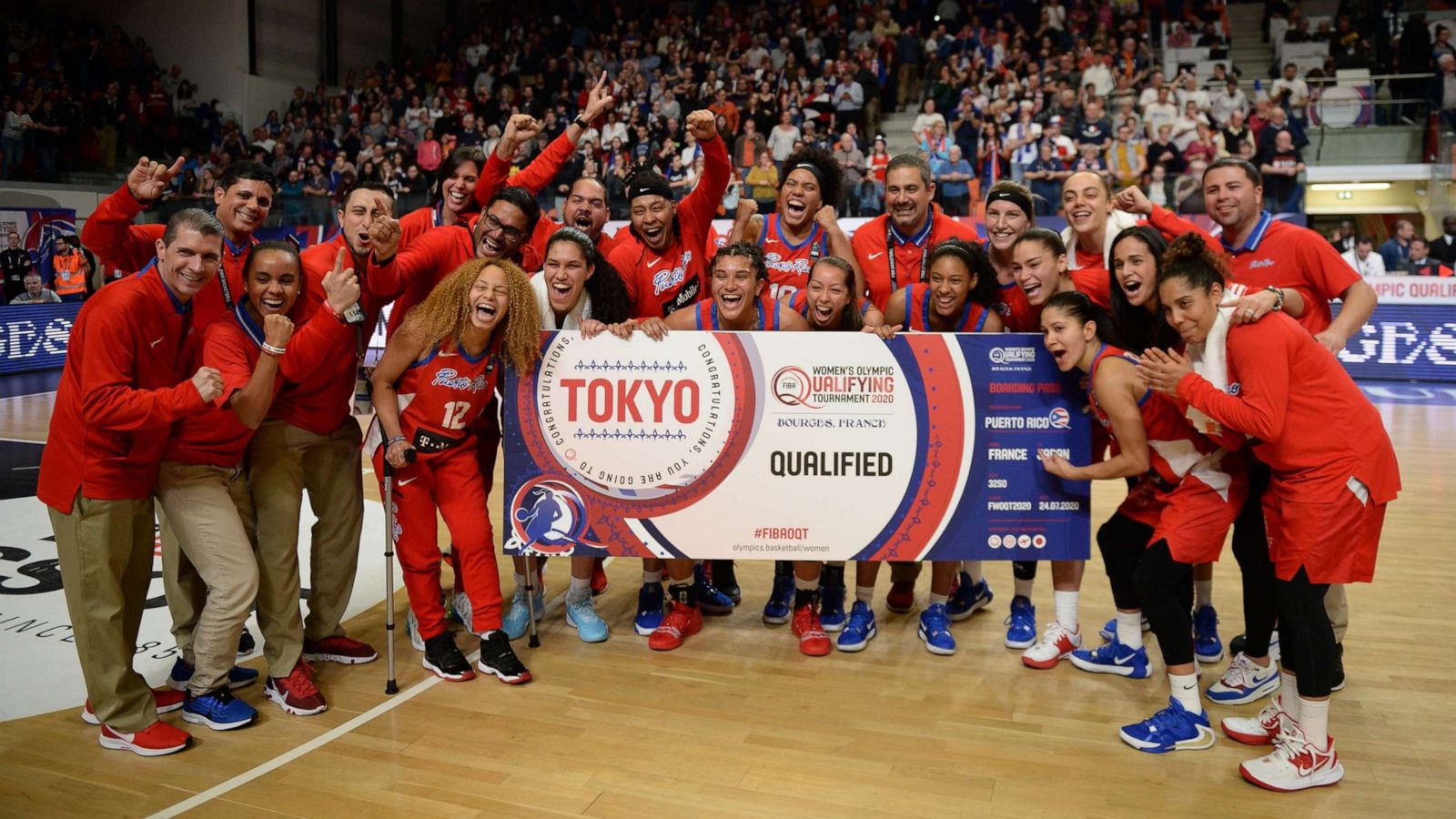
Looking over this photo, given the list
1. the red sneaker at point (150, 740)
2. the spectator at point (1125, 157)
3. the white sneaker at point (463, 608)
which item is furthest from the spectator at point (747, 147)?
the red sneaker at point (150, 740)

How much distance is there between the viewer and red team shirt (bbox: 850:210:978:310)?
16.3ft

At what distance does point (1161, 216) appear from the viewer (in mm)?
4578

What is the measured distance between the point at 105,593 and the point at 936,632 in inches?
128

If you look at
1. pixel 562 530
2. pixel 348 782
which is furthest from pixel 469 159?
pixel 348 782

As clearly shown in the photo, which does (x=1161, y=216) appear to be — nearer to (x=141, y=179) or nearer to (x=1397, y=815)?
(x=1397, y=815)

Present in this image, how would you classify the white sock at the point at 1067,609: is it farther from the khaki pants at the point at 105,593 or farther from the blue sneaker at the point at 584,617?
the khaki pants at the point at 105,593

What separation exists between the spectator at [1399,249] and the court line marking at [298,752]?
12612 mm

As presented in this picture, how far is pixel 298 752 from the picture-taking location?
3.73 metres

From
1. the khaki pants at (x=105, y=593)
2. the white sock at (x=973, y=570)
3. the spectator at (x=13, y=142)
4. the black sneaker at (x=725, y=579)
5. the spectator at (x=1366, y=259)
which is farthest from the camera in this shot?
the spectator at (x=13, y=142)

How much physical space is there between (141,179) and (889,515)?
3.22 m

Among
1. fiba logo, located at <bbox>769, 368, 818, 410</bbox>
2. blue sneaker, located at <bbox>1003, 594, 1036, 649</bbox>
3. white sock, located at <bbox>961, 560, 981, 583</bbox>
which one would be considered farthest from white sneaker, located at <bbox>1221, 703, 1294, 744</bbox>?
fiba logo, located at <bbox>769, 368, 818, 410</bbox>

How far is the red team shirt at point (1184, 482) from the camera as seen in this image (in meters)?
3.84

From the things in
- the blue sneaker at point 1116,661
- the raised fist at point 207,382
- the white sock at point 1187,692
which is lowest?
the blue sneaker at point 1116,661

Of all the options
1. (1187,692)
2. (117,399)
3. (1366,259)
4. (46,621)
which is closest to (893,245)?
(1187,692)
